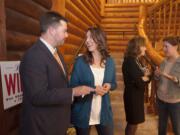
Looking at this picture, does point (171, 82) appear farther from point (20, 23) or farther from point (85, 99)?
point (20, 23)

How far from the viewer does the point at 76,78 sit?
7.91 ft

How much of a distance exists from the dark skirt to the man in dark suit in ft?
4.49

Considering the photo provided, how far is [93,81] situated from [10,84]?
2.36 ft

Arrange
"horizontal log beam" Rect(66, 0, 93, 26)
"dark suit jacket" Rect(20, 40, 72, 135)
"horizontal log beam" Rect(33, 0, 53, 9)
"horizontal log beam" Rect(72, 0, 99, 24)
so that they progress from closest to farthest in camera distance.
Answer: "dark suit jacket" Rect(20, 40, 72, 135)
"horizontal log beam" Rect(33, 0, 53, 9)
"horizontal log beam" Rect(66, 0, 93, 26)
"horizontal log beam" Rect(72, 0, 99, 24)

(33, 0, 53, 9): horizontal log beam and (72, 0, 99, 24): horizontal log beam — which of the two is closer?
(33, 0, 53, 9): horizontal log beam

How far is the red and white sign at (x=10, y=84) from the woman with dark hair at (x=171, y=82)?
1.66 metres

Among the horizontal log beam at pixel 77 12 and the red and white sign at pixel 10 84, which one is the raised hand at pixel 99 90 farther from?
the horizontal log beam at pixel 77 12

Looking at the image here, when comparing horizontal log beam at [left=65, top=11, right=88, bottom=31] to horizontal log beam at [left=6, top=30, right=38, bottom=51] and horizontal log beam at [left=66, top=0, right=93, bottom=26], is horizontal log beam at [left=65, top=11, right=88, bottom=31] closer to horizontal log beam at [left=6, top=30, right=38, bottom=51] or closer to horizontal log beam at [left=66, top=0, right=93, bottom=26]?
horizontal log beam at [left=66, top=0, right=93, bottom=26]

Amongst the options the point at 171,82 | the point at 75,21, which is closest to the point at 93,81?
the point at 171,82

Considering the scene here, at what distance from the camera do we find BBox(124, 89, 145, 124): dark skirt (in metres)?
3.20

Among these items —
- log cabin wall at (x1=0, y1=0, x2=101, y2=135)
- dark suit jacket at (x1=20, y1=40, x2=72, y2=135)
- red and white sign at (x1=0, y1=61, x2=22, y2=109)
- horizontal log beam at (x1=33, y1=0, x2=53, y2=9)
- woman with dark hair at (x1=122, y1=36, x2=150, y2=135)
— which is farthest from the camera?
horizontal log beam at (x1=33, y1=0, x2=53, y2=9)

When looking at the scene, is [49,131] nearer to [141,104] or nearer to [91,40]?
[91,40]

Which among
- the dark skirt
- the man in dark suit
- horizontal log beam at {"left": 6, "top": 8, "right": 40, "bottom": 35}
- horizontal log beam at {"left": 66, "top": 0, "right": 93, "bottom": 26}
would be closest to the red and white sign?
the man in dark suit

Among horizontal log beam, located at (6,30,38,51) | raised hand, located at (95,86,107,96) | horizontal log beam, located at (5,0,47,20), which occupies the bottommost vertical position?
raised hand, located at (95,86,107,96)
